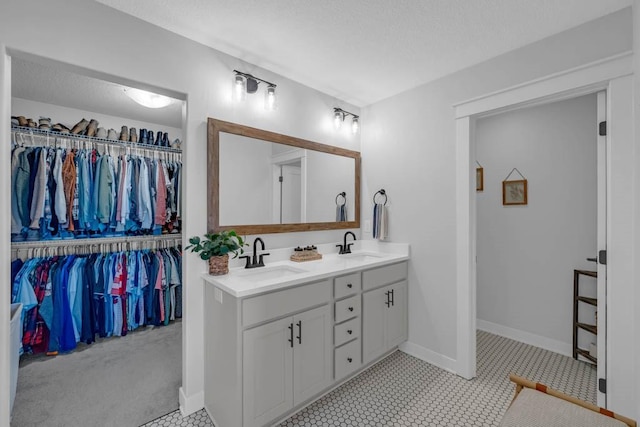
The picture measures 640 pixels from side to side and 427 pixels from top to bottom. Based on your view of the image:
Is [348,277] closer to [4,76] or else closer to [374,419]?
[374,419]

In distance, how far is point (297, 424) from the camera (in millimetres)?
1810

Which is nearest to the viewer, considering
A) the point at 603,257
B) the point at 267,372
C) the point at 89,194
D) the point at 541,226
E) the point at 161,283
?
the point at 267,372

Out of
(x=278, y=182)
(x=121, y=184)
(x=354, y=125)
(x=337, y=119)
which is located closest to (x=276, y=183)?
(x=278, y=182)

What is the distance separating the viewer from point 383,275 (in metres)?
2.44

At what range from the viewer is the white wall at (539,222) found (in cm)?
258

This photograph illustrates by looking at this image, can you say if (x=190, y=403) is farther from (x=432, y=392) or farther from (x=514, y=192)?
(x=514, y=192)

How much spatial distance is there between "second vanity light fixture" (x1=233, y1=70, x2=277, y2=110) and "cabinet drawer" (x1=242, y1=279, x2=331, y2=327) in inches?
57.5

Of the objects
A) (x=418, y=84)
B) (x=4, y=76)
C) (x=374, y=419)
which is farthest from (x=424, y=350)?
(x=4, y=76)

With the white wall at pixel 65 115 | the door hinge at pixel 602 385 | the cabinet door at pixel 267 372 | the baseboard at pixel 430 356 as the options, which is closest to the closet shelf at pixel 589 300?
the door hinge at pixel 602 385

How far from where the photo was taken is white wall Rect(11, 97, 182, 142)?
2865mm

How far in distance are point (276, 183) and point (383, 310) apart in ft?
4.61

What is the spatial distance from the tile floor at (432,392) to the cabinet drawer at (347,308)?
561mm

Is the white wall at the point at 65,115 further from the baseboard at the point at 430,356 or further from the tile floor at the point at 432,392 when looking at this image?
the baseboard at the point at 430,356

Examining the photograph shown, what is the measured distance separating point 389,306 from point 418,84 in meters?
2.01
